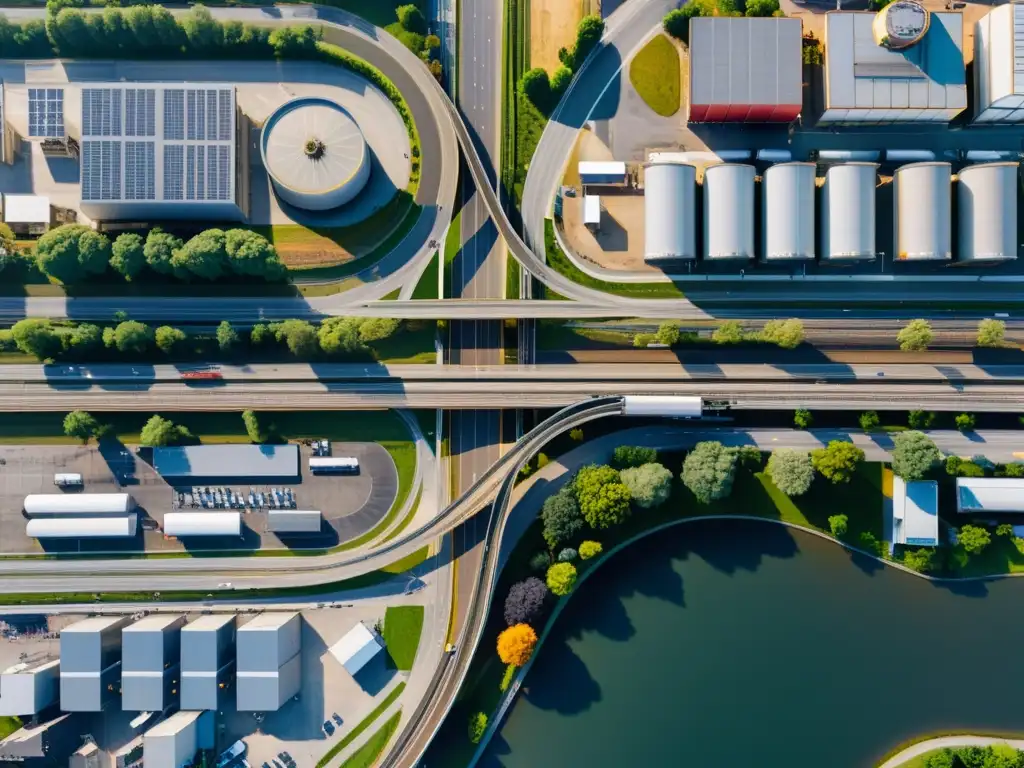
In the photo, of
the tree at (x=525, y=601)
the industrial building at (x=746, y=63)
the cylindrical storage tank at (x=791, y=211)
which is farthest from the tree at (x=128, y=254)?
the cylindrical storage tank at (x=791, y=211)

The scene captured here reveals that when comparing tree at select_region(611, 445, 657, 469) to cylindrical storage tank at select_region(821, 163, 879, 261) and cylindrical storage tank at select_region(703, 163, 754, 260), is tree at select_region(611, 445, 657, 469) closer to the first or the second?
cylindrical storage tank at select_region(703, 163, 754, 260)

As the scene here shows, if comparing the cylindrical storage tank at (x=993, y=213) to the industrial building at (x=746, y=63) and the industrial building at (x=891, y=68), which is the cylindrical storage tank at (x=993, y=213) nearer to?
the industrial building at (x=891, y=68)

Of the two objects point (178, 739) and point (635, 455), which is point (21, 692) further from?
point (635, 455)

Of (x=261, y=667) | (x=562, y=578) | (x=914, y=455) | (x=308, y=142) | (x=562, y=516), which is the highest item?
(x=308, y=142)

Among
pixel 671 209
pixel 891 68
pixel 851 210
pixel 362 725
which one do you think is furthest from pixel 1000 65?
pixel 362 725

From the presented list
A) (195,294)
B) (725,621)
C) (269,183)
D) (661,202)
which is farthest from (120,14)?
(725,621)

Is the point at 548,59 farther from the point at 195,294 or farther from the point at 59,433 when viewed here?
the point at 59,433
